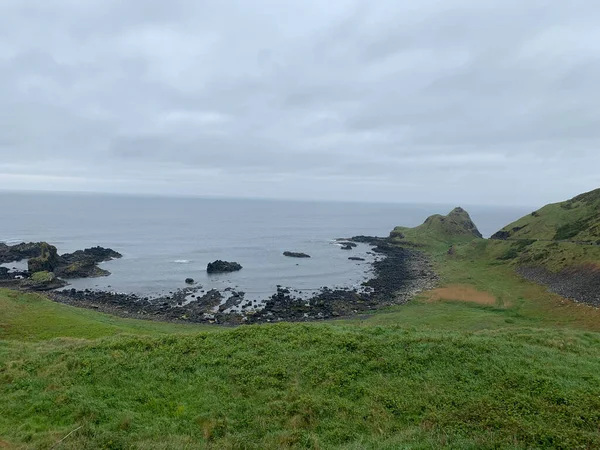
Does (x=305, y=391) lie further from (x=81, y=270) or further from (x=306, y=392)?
(x=81, y=270)

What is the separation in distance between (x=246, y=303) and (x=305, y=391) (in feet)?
147

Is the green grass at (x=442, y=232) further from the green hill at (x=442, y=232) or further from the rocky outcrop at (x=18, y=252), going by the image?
the rocky outcrop at (x=18, y=252)

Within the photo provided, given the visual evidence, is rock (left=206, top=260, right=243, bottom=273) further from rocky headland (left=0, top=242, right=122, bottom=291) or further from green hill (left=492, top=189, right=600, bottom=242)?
green hill (left=492, top=189, right=600, bottom=242)

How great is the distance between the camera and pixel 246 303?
59188 mm

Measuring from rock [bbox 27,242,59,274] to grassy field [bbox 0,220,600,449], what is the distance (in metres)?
60.6

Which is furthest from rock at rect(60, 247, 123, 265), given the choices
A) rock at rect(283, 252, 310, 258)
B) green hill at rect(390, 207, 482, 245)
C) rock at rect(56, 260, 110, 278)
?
green hill at rect(390, 207, 482, 245)

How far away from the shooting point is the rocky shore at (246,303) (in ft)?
171

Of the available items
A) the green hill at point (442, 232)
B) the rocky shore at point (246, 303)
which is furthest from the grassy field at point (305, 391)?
the green hill at point (442, 232)

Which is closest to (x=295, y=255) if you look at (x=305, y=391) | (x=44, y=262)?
(x=44, y=262)

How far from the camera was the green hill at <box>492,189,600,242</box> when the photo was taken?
84.1 meters

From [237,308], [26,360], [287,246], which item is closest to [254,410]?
[26,360]

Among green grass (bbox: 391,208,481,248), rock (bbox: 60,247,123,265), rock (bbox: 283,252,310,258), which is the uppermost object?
green grass (bbox: 391,208,481,248)

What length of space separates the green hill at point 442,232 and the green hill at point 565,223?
20626 millimetres

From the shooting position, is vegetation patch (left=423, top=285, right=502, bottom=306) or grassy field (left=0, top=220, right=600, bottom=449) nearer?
grassy field (left=0, top=220, right=600, bottom=449)
